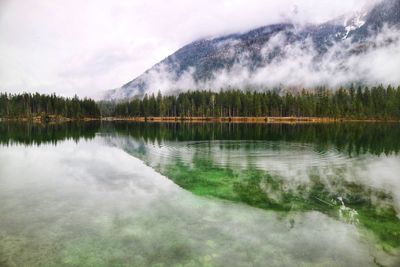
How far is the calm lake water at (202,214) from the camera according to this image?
1401cm

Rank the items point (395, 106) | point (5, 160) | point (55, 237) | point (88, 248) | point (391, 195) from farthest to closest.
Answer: point (395, 106) < point (5, 160) < point (391, 195) < point (55, 237) < point (88, 248)

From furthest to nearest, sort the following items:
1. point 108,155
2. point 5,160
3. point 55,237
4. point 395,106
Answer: point 395,106 → point 108,155 → point 5,160 → point 55,237

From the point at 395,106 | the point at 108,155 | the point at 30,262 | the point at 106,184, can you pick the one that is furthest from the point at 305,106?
the point at 30,262

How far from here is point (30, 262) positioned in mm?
13383

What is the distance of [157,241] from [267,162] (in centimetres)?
2303

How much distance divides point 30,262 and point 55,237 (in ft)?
8.01

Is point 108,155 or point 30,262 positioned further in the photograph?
point 108,155

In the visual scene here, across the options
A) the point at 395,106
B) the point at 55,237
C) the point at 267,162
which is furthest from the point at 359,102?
the point at 55,237

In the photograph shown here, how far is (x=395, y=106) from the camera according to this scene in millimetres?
186750

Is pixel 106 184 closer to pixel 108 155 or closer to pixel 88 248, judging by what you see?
pixel 88 248

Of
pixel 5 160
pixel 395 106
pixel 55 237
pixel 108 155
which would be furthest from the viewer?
pixel 395 106

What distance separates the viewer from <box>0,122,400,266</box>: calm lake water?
1401 cm

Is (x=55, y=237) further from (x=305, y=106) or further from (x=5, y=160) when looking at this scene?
(x=305, y=106)

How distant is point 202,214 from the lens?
19.2 m
